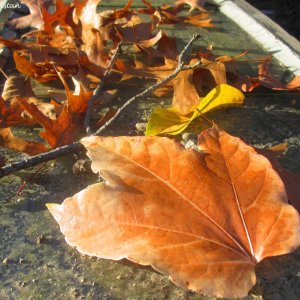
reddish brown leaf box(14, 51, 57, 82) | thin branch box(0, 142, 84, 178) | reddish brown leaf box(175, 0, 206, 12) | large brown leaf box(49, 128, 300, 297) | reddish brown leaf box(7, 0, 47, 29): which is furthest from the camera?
reddish brown leaf box(175, 0, 206, 12)

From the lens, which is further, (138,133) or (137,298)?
(138,133)

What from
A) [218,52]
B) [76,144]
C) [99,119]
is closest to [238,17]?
[218,52]

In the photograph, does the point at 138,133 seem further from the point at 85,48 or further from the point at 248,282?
the point at 248,282

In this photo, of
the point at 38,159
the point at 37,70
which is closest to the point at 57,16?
the point at 37,70

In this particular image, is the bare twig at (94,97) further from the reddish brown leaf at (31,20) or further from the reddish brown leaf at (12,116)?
the reddish brown leaf at (31,20)

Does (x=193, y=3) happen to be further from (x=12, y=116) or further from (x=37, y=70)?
(x=12, y=116)

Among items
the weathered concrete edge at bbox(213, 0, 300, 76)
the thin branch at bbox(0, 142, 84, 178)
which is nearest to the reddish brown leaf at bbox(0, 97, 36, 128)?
the thin branch at bbox(0, 142, 84, 178)

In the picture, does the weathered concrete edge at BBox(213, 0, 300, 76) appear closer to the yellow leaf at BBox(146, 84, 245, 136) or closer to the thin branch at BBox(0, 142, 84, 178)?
the yellow leaf at BBox(146, 84, 245, 136)
